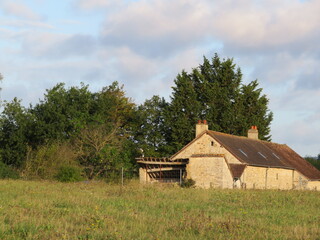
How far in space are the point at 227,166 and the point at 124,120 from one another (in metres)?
24.1

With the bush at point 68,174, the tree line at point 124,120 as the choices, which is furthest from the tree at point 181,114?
the bush at point 68,174

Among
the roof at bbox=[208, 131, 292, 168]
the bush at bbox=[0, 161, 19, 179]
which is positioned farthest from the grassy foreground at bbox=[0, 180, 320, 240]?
the roof at bbox=[208, 131, 292, 168]

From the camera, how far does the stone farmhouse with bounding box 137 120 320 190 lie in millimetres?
42438

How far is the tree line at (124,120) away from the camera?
49500 millimetres

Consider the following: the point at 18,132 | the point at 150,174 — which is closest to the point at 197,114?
the point at 150,174

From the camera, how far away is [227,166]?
42.6 metres

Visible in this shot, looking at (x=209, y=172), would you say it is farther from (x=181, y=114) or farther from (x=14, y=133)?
(x=14, y=133)

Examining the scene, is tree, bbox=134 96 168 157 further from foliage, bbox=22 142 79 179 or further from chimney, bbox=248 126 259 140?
Answer: foliage, bbox=22 142 79 179

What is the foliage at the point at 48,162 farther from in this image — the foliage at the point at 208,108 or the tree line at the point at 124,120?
the foliage at the point at 208,108

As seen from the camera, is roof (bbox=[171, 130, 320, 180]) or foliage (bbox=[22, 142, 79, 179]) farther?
roof (bbox=[171, 130, 320, 180])

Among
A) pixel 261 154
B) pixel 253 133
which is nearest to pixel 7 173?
pixel 261 154

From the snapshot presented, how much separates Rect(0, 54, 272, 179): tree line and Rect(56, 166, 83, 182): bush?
15.2 ft

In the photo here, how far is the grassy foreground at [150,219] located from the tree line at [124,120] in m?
23.8

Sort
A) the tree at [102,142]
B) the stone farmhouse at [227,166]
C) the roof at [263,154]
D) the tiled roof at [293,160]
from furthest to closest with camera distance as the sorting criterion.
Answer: the tiled roof at [293,160] < the tree at [102,142] < the roof at [263,154] < the stone farmhouse at [227,166]
